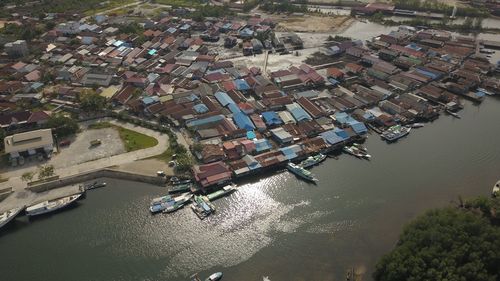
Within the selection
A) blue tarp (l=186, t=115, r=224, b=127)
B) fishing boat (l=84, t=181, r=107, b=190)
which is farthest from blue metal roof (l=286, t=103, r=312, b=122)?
fishing boat (l=84, t=181, r=107, b=190)

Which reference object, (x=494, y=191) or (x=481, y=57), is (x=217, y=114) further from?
(x=481, y=57)

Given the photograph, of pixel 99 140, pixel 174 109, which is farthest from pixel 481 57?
pixel 99 140

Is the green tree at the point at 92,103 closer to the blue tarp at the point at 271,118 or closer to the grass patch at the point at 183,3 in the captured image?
the blue tarp at the point at 271,118

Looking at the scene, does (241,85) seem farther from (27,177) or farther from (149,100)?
(27,177)

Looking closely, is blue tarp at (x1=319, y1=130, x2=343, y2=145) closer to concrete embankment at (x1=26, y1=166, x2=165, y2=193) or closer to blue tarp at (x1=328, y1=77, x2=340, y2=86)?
blue tarp at (x1=328, y1=77, x2=340, y2=86)

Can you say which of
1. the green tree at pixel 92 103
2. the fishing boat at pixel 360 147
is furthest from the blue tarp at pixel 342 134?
the green tree at pixel 92 103

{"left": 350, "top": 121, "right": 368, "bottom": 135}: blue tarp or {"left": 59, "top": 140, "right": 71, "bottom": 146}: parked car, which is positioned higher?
{"left": 350, "top": 121, "right": 368, "bottom": 135}: blue tarp
